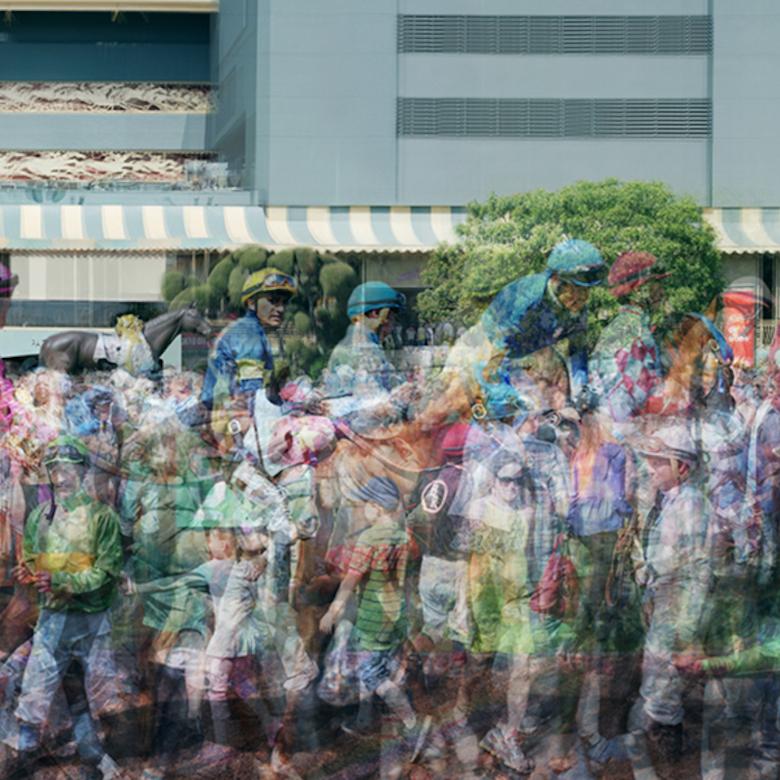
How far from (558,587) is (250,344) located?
1.79 metres

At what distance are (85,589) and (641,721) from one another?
179 cm

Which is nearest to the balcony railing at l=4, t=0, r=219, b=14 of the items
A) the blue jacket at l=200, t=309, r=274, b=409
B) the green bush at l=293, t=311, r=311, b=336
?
the green bush at l=293, t=311, r=311, b=336

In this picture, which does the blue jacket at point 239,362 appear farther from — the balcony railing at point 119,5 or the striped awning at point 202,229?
the balcony railing at point 119,5

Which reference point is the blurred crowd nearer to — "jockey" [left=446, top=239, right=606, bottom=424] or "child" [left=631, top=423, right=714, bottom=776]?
"child" [left=631, top=423, right=714, bottom=776]

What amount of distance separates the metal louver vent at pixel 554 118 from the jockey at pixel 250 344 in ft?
65.7

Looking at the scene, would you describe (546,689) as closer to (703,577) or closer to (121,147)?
(703,577)

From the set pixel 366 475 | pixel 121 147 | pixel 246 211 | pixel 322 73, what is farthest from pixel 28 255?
pixel 366 475

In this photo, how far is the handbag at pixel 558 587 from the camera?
4685 millimetres

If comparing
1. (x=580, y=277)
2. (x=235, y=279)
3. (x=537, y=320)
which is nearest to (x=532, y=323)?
(x=537, y=320)

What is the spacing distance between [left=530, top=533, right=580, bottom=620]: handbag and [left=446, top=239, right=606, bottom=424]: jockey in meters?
1.37

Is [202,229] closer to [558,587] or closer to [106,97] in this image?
[106,97]

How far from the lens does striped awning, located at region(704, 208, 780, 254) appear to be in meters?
22.2

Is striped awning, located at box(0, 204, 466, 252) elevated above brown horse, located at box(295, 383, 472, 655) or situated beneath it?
elevated above

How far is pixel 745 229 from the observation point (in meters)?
23.2
